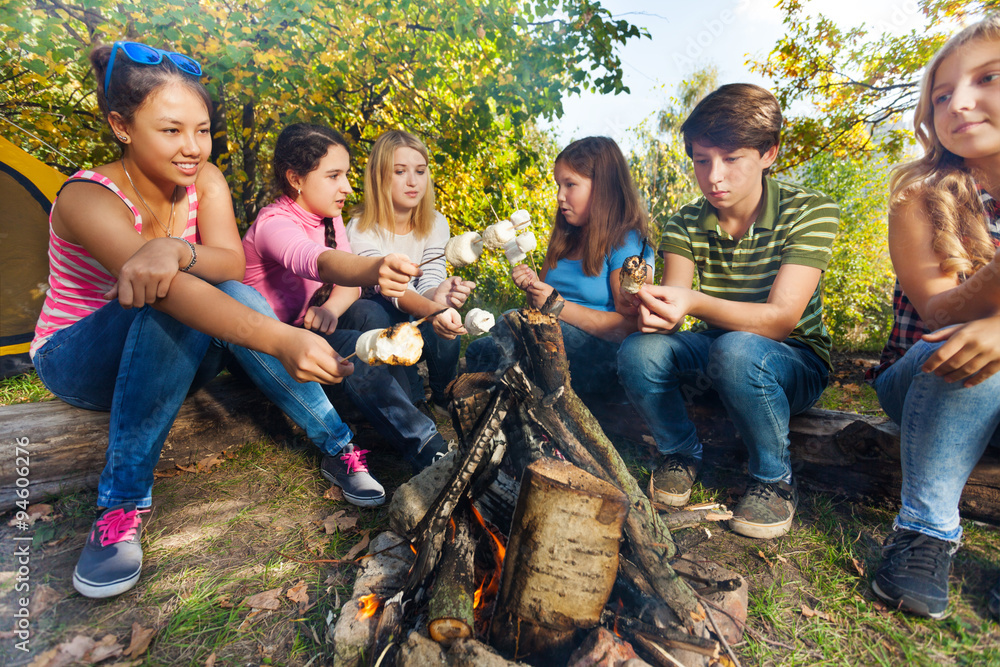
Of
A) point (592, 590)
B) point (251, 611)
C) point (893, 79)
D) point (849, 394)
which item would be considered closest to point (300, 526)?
point (251, 611)

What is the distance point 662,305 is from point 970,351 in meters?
0.92

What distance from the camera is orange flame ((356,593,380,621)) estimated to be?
1.38m

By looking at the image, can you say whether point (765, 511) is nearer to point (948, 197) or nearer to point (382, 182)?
point (948, 197)

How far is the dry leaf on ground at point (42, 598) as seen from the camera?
1624 millimetres

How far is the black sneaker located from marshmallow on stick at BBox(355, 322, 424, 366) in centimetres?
178

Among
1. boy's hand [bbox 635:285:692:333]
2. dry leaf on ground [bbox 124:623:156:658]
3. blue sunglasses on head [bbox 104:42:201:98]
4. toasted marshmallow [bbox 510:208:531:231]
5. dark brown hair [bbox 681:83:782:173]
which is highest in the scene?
dark brown hair [bbox 681:83:782:173]

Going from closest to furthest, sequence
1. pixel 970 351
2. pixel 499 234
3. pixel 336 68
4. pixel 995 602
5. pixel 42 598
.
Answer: pixel 970 351 → pixel 995 602 → pixel 42 598 → pixel 499 234 → pixel 336 68

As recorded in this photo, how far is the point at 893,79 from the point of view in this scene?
3.82 metres

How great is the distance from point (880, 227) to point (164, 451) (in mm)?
6879

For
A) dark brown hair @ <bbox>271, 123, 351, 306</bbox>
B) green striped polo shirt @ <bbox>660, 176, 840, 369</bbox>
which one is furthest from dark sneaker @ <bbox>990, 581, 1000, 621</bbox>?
dark brown hair @ <bbox>271, 123, 351, 306</bbox>

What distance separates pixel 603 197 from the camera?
2775mm

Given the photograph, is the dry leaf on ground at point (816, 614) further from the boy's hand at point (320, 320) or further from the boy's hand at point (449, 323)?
the boy's hand at point (320, 320)

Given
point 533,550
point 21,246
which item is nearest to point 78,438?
point 21,246

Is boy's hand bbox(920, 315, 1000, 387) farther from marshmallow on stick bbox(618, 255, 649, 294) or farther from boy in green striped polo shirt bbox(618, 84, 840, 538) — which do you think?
marshmallow on stick bbox(618, 255, 649, 294)
